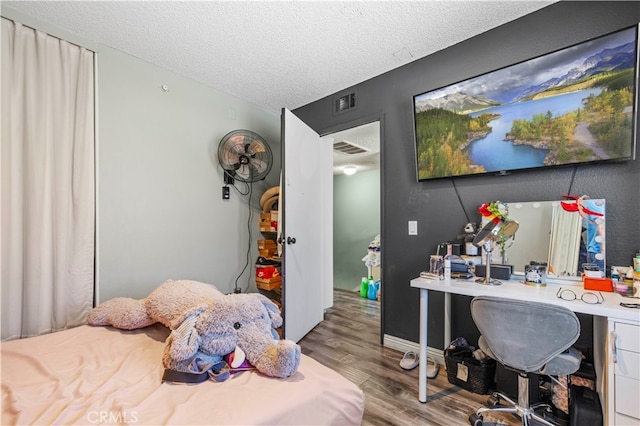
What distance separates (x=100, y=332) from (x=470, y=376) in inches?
89.5

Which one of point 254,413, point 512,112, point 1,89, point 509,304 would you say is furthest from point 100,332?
point 512,112

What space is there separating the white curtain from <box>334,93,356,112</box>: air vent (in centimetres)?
208

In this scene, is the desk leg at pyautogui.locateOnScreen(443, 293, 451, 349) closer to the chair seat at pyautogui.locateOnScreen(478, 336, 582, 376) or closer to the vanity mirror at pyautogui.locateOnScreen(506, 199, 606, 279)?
the vanity mirror at pyautogui.locateOnScreen(506, 199, 606, 279)

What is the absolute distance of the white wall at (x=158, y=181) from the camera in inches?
82.3

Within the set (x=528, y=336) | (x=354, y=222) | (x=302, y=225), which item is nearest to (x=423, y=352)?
(x=528, y=336)

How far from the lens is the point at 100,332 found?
1.52 metres

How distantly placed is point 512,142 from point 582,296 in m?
1.01

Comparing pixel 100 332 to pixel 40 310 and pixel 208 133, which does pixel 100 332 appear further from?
pixel 208 133

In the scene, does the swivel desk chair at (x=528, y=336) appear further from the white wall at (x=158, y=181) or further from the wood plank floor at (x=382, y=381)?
the white wall at (x=158, y=181)

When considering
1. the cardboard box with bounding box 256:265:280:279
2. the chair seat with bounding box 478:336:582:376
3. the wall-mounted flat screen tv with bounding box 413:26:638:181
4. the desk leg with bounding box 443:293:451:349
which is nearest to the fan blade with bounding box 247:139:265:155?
the cardboard box with bounding box 256:265:280:279

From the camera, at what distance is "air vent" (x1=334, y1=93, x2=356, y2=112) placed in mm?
2746

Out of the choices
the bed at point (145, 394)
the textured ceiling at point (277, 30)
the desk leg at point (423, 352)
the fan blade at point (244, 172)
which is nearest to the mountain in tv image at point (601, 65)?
the textured ceiling at point (277, 30)

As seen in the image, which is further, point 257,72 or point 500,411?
point 257,72

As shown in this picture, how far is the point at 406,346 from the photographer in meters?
2.34
